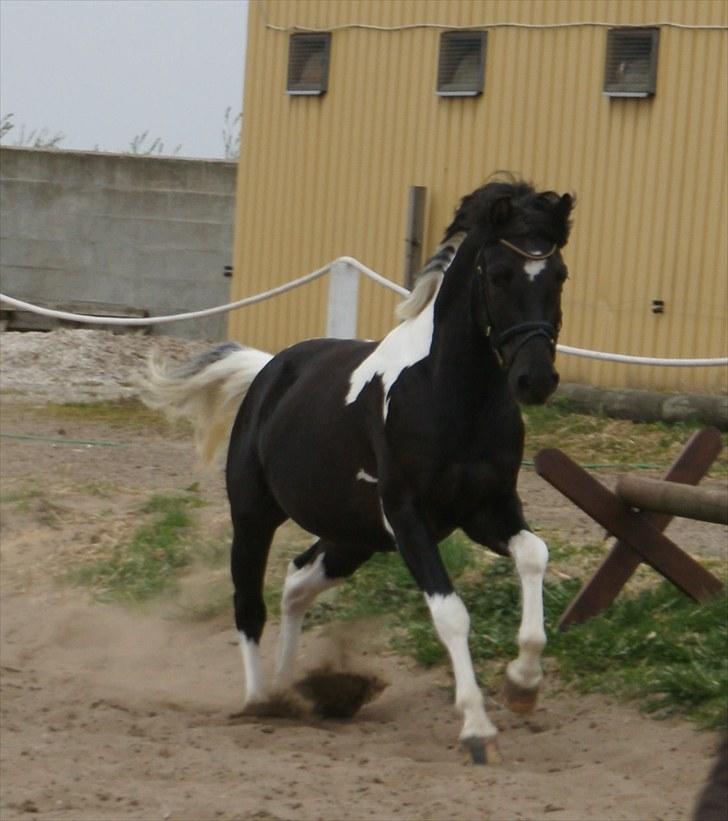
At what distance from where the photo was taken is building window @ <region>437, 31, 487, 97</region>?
1434 cm

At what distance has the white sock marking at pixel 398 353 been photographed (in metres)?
6.14

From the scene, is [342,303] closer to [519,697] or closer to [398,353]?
[398,353]

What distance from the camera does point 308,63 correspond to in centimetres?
1538

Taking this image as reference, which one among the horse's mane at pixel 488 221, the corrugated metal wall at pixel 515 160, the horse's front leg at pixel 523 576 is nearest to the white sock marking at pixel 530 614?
the horse's front leg at pixel 523 576

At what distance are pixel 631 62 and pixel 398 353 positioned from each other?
797 centimetres

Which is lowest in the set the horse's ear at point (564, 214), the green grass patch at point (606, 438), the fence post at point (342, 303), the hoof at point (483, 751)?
the hoof at point (483, 751)

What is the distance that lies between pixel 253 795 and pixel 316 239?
10.5 metres

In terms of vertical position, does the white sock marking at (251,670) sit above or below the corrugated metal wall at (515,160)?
below

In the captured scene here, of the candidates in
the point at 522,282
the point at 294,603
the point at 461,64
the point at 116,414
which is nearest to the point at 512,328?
the point at 522,282

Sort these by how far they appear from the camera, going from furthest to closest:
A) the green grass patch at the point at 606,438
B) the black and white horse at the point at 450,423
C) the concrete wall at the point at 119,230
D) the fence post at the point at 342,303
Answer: the concrete wall at the point at 119,230 → the green grass patch at the point at 606,438 → the fence post at the point at 342,303 → the black and white horse at the point at 450,423

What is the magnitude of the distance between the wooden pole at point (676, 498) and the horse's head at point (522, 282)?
1.01 metres

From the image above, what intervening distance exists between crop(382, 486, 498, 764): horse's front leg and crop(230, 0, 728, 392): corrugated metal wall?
7.48 metres

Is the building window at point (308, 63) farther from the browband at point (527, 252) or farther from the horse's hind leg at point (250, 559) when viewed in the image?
the browband at point (527, 252)

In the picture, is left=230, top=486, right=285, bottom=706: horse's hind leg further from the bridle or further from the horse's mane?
the bridle
